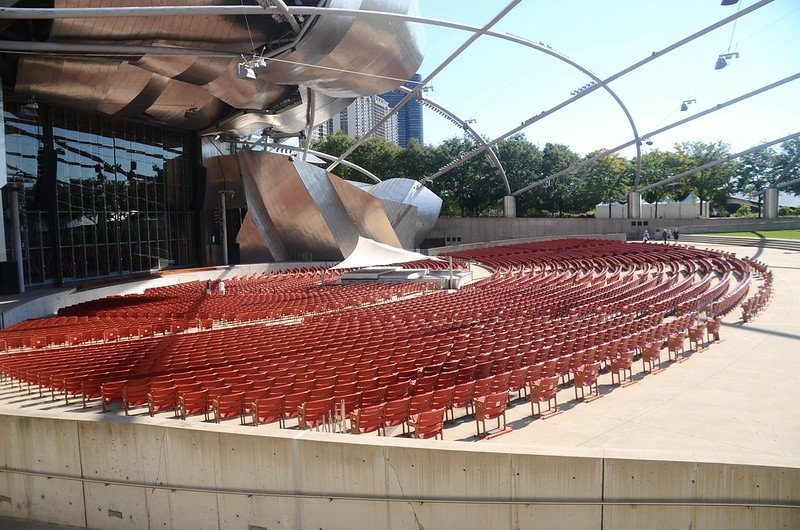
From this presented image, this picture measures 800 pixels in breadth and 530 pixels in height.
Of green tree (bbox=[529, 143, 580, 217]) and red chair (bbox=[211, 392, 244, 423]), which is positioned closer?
red chair (bbox=[211, 392, 244, 423])

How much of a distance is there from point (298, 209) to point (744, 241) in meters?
32.1

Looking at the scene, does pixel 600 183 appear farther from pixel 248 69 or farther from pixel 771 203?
pixel 248 69

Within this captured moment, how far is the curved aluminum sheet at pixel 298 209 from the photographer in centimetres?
3878

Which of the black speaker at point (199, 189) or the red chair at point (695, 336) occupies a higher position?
the black speaker at point (199, 189)

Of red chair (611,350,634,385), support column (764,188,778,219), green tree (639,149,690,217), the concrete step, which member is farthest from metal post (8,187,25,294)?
green tree (639,149,690,217)

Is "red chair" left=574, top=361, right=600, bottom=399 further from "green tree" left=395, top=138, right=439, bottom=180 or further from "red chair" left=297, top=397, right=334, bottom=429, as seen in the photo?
"green tree" left=395, top=138, right=439, bottom=180

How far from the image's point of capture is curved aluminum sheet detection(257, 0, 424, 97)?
24953mm

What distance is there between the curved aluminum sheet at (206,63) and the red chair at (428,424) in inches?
762

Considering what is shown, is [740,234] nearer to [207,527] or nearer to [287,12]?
[287,12]

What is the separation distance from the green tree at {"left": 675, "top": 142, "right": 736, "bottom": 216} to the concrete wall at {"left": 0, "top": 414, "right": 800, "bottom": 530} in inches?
2677

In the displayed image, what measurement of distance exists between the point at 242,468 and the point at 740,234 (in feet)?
170

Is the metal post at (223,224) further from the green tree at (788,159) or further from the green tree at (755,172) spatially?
the green tree at (788,159)

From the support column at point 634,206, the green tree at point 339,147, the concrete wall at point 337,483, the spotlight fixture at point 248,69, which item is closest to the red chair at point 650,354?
the concrete wall at point 337,483

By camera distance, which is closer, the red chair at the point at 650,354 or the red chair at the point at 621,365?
the red chair at the point at 621,365
